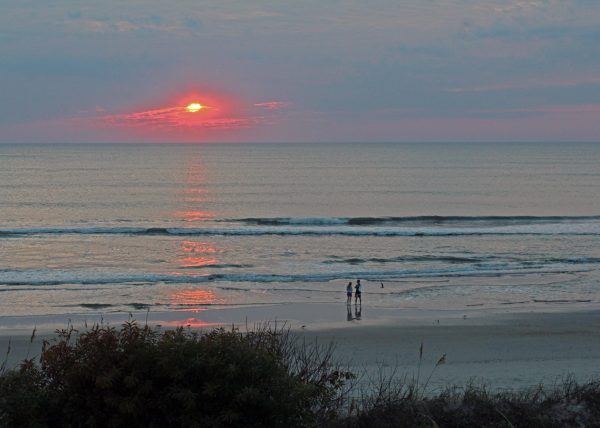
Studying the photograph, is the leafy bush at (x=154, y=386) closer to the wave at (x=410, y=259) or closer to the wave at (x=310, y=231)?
the wave at (x=410, y=259)

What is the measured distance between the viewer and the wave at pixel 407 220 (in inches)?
2185

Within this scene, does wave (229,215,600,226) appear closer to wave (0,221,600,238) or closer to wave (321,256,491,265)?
wave (0,221,600,238)

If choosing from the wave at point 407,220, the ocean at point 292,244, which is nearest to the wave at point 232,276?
the ocean at point 292,244

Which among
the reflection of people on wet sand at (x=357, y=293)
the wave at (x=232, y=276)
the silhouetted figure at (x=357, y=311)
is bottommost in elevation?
the silhouetted figure at (x=357, y=311)

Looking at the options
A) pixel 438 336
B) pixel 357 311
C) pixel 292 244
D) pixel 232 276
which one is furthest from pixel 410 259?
pixel 438 336

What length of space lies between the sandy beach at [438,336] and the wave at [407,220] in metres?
28.9

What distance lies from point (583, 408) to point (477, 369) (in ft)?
26.2

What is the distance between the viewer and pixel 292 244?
44312 millimetres

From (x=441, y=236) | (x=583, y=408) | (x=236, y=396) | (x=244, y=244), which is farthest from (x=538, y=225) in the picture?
(x=236, y=396)

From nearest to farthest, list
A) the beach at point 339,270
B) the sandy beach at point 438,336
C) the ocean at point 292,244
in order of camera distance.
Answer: the sandy beach at point 438,336 < the beach at point 339,270 < the ocean at point 292,244

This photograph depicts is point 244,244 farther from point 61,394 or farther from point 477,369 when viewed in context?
point 61,394

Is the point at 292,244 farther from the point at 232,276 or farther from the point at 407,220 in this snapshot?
the point at 407,220

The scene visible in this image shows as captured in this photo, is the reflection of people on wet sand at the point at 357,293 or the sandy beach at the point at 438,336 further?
the reflection of people on wet sand at the point at 357,293

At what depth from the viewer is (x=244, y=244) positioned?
44312 millimetres
